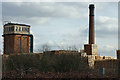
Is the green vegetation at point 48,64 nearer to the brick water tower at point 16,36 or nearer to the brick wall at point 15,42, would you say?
the brick water tower at point 16,36

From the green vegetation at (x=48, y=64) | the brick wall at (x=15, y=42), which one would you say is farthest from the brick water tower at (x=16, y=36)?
the green vegetation at (x=48, y=64)

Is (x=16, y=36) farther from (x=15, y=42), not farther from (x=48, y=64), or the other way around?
(x=48, y=64)

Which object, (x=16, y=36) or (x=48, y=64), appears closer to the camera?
(x=48, y=64)

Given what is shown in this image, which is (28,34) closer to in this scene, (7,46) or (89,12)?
(7,46)

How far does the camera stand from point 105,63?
24531mm

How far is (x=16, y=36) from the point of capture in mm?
53688

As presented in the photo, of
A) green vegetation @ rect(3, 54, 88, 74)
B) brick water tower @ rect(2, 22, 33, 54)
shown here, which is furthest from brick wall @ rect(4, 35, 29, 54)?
green vegetation @ rect(3, 54, 88, 74)

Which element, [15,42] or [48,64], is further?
[15,42]

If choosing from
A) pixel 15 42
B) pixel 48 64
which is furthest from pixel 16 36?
pixel 48 64

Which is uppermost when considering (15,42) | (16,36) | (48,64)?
(16,36)

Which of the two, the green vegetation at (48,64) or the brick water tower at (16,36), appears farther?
the brick water tower at (16,36)

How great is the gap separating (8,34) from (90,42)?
26.2m

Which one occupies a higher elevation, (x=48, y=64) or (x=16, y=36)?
(x=16, y=36)

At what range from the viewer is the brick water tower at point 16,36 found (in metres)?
53.2
